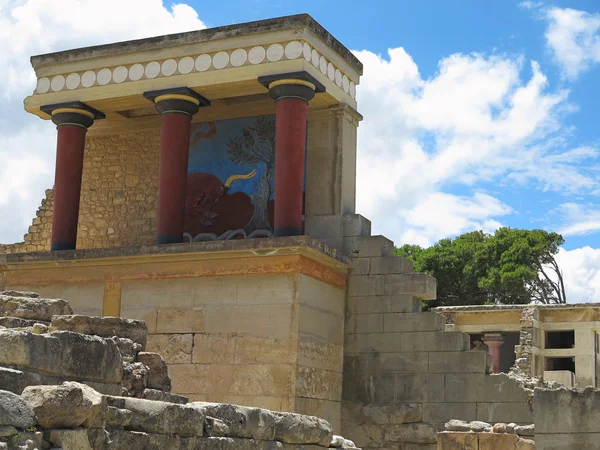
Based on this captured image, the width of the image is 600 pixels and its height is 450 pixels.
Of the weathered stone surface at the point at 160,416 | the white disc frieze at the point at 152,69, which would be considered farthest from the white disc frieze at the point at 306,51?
the weathered stone surface at the point at 160,416

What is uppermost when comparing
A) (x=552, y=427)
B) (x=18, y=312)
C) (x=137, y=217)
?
(x=137, y=217)

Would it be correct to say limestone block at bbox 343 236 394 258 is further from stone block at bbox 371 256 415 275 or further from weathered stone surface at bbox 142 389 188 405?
weathered stone surface at bbox 142 389 188 405

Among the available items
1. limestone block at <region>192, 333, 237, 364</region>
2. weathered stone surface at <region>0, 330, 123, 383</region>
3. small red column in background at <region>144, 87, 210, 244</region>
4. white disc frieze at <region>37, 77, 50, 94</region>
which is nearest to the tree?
small red column in background at <region>144, 87, 210, 244</region>

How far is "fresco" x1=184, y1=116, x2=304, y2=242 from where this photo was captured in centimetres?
1647

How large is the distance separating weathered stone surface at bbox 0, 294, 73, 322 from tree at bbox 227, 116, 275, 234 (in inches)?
256

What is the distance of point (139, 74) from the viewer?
52.6 ft

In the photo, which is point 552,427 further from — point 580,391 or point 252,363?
point 252,363

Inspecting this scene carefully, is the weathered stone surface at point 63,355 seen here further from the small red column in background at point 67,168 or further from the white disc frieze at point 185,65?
the small red column in background at point 67,168

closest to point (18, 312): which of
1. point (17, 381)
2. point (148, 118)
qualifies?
point (17, 381)

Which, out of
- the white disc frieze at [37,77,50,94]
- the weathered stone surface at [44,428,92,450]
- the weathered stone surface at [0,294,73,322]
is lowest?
the weathered stone surface at [44,428,92,450]

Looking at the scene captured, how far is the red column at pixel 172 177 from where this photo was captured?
50.2 feet

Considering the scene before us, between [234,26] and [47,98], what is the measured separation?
3.72m

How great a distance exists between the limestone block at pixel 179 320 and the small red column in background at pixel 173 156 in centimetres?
126

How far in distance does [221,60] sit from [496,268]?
30975 mm
